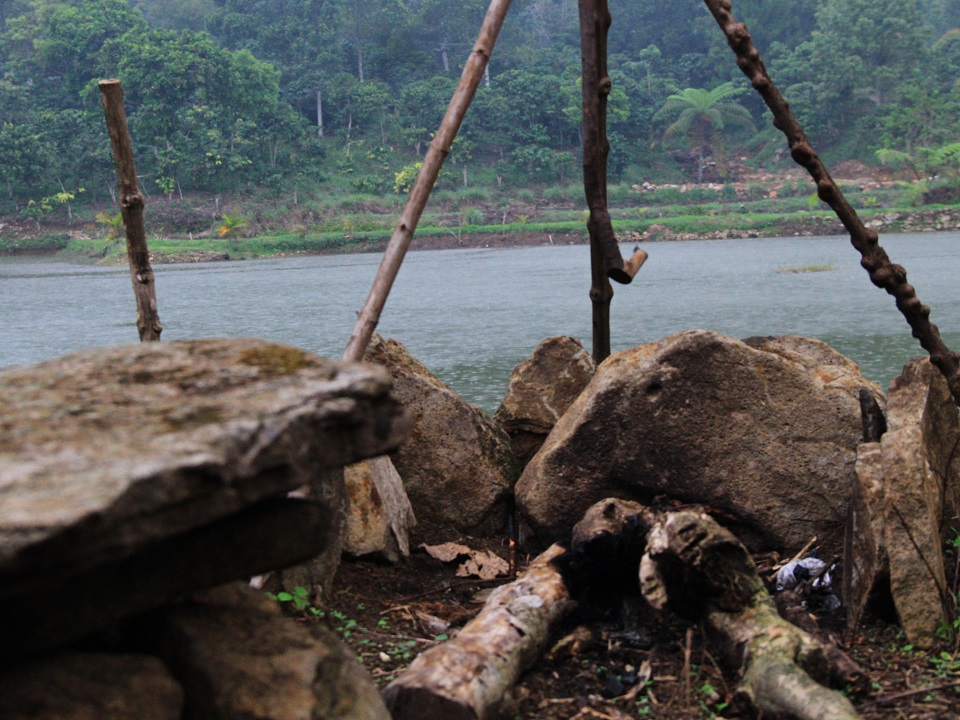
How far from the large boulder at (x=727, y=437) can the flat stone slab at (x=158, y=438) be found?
2065 mm

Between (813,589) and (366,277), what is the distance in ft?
44.8

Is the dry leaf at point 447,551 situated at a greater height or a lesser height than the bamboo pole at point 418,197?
lesser

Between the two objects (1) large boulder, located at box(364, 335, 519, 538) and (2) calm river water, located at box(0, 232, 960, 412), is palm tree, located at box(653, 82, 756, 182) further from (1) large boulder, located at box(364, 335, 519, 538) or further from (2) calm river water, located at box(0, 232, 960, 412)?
(1) large boulder, located at box(364, 335, 519, 538)

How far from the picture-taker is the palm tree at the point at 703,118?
1906 inches

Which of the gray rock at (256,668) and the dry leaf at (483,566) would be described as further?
the dry leaf at (483,566)

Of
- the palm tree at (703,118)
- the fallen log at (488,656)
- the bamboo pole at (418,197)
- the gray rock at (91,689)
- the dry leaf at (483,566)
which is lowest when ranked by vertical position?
the dry leaf at (483,566)

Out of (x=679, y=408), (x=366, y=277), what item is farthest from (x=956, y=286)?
(x=679, y=408)

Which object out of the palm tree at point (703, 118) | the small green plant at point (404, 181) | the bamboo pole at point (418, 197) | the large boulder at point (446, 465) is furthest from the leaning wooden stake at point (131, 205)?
the palm tree at point (703, 118)

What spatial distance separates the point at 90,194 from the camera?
38625 mm

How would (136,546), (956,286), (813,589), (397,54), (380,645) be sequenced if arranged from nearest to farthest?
1. (136,546)
2. (380,645)
3. (813,589)
4. (956,286)
5. (397,54)

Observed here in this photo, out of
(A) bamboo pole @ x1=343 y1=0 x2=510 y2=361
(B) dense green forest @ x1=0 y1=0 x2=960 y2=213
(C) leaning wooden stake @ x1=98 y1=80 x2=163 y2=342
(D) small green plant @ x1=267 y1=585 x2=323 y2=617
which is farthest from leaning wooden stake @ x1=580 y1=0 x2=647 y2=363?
(B) dense green forest @ x1=0 y1=0 x2=960 y2=213

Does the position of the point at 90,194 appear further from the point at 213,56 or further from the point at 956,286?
the point at 956,286

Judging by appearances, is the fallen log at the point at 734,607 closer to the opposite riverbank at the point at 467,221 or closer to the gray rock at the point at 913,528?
the gray rock at the point at 913,528

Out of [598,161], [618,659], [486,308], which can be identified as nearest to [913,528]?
[618,659]
